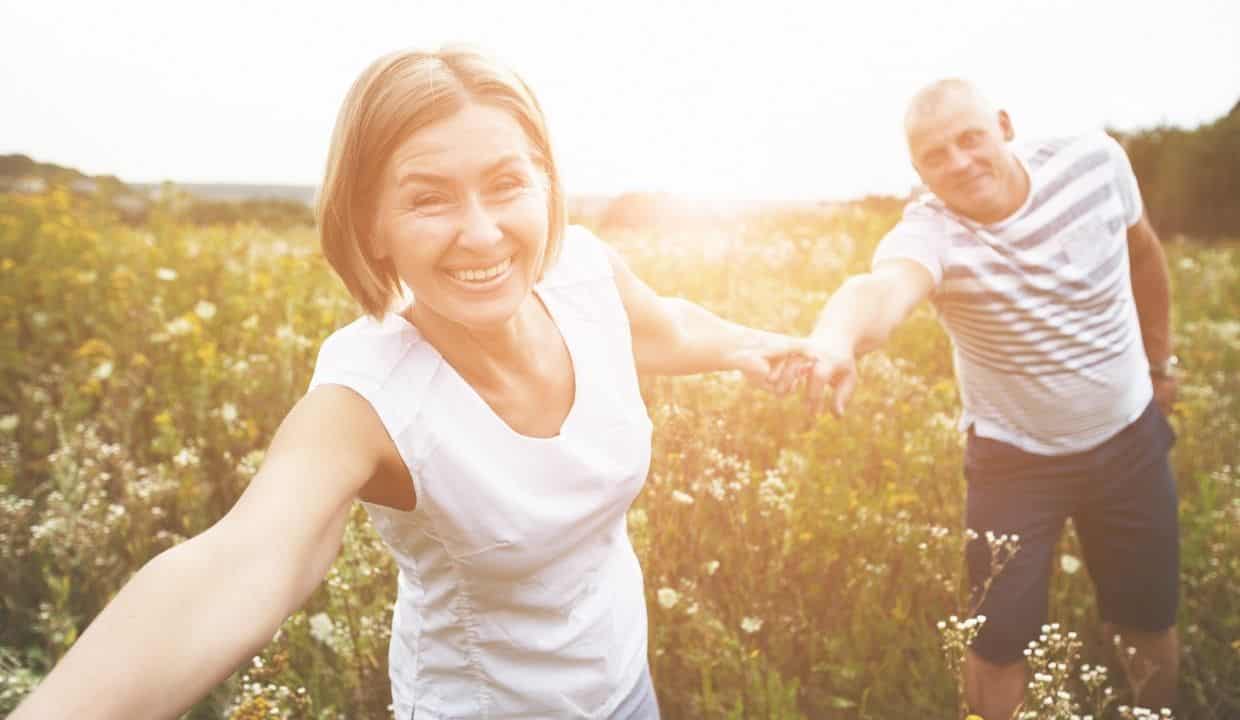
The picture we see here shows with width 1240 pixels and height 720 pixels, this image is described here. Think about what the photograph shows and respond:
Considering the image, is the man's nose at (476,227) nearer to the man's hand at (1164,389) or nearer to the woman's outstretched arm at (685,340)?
the woman's outstretched arm at (685,340)

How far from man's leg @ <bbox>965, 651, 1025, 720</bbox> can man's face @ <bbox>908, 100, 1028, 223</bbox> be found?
1300mm

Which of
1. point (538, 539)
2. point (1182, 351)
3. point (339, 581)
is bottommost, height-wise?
point (1182, 351)

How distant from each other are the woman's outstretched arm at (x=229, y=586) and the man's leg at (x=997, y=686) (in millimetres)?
2008

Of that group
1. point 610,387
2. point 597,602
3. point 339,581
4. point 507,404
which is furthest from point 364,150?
point 339,581

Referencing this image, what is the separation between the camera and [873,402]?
409cm

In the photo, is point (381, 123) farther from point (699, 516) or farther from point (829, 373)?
point (699, 516)

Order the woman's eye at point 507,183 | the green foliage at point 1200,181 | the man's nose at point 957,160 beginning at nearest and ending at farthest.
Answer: the woman's eye at point 507,183, the man's nose at point 957,160, the green foliage at point 1200,181

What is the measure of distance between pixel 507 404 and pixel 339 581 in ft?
4.27

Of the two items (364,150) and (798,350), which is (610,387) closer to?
(364,150)

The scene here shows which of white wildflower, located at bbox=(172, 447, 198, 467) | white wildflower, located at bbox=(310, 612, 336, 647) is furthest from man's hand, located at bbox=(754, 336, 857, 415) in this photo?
white wildflower, located at bbox=(172, 447, 198, 467)

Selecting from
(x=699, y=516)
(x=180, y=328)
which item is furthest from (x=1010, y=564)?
(x=180, y=328)

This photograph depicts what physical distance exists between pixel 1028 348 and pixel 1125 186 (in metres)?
0.64

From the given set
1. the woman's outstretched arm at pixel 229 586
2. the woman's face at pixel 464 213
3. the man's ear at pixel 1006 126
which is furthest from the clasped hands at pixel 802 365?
the woman's outstretched arm at pixel 229 586

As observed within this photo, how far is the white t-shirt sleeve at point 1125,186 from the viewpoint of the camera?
2564 millimetres
